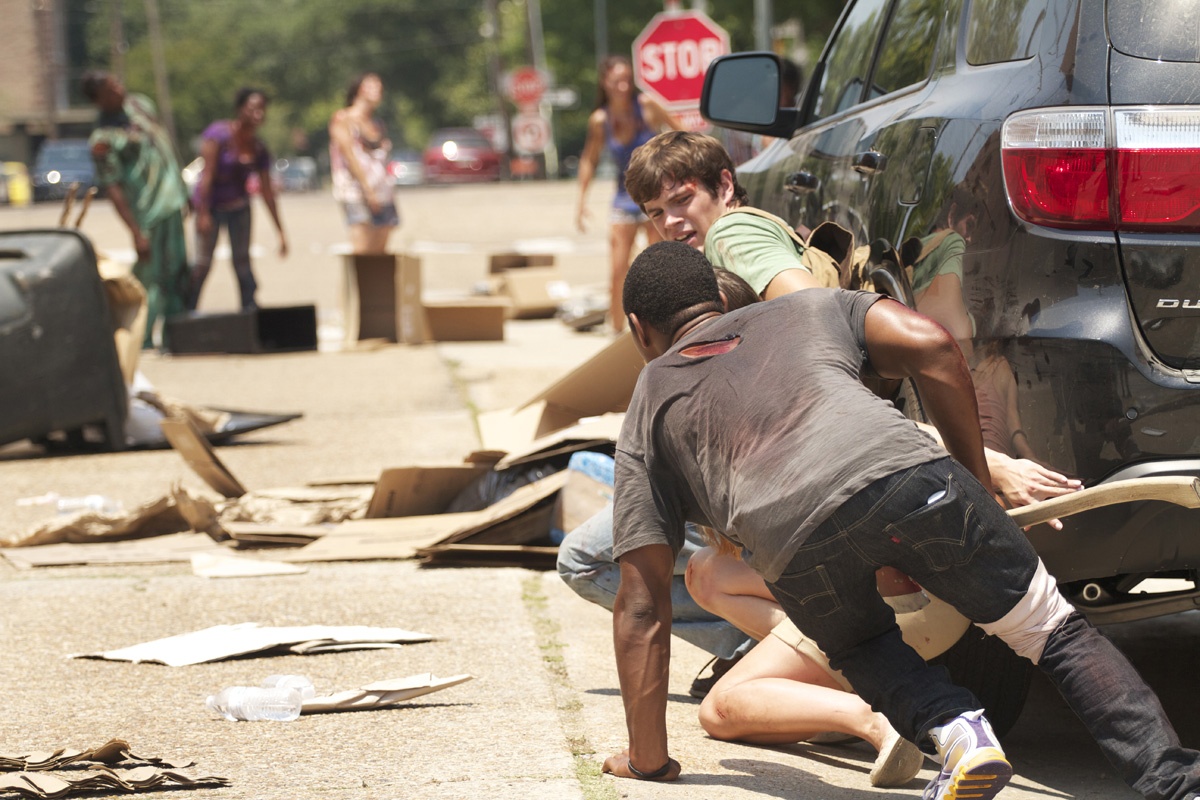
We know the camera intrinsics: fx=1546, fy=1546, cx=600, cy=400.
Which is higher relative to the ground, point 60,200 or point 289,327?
point 289,327

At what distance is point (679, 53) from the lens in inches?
496

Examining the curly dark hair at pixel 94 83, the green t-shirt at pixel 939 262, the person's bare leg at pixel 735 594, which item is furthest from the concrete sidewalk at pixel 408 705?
the curly dark hair at pixel 94 83

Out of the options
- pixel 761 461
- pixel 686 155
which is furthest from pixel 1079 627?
pixel 686 155

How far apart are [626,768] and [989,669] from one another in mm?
874

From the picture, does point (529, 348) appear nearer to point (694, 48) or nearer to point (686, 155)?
point (694, 48)

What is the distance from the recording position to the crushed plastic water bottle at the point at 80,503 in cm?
621

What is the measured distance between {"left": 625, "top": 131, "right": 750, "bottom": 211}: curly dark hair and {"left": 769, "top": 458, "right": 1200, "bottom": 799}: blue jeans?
1.39 metres

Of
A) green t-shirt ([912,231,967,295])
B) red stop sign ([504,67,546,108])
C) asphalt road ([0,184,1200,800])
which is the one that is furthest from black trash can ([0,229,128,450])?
red stop sign ([504,67,546,108])

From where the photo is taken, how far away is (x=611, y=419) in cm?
519

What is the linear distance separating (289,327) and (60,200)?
1338 inches

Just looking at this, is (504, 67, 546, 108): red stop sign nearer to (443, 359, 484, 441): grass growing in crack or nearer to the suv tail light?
(443, 359, 484, 441): grass growing in crack

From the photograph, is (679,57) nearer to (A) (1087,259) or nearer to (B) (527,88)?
(A) (1087,259)

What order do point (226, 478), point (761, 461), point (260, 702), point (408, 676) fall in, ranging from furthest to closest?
point (226, 478)
point (408, 676)
point (260, 702)
point (761, 461)

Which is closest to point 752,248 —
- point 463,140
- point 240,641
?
point 240,641
